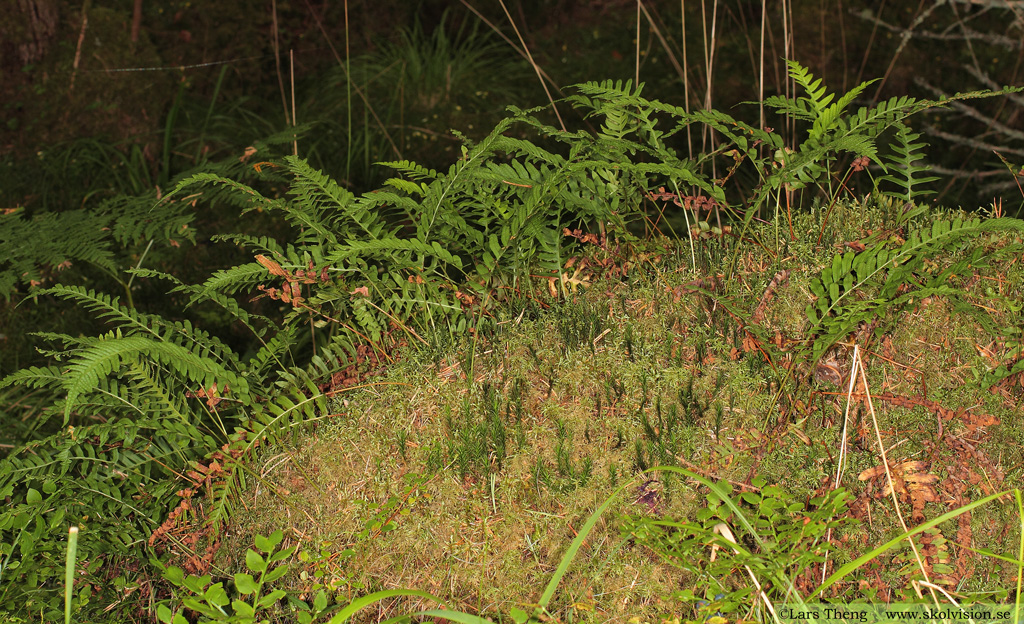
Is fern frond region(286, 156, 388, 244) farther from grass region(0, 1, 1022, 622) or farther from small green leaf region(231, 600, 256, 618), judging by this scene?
small green leaf region(231, 600, 256, 618)

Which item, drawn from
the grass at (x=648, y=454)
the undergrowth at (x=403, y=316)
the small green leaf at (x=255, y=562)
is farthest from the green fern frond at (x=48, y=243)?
the small green leaf at (x=255, y=562)

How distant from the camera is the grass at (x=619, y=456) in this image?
1.95 m

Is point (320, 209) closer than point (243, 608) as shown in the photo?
No

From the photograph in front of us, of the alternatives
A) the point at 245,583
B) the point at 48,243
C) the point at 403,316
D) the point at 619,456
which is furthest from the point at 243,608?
the point at 48,243

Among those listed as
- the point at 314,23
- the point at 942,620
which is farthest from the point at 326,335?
the point at 314,23

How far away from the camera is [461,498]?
213 cm

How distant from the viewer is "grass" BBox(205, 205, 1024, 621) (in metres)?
1.95

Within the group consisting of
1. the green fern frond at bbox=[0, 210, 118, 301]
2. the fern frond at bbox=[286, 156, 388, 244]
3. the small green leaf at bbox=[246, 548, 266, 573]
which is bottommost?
the small green leaf at bbox=[246, 548, 266, 573]

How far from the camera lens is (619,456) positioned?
214 centimetres

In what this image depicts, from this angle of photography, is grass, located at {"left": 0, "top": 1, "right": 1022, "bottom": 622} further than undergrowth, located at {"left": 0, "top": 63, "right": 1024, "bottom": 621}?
No

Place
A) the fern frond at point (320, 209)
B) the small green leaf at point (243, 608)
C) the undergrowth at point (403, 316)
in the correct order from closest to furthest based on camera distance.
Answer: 1. the small green leaf at point (243, 608)
2. the undergrowth at point (403, 316)
3. the fern frond at point (320, 209)

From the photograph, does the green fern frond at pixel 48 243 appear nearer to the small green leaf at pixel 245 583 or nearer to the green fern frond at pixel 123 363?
the green fern frond at pixel 123 363

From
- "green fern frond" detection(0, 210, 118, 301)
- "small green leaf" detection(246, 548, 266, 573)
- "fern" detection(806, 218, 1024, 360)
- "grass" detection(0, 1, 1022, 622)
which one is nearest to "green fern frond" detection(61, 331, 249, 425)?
"grass" detection(0, 1, 1022, 622)

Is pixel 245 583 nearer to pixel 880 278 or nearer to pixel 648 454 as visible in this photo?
pixel 648 454
